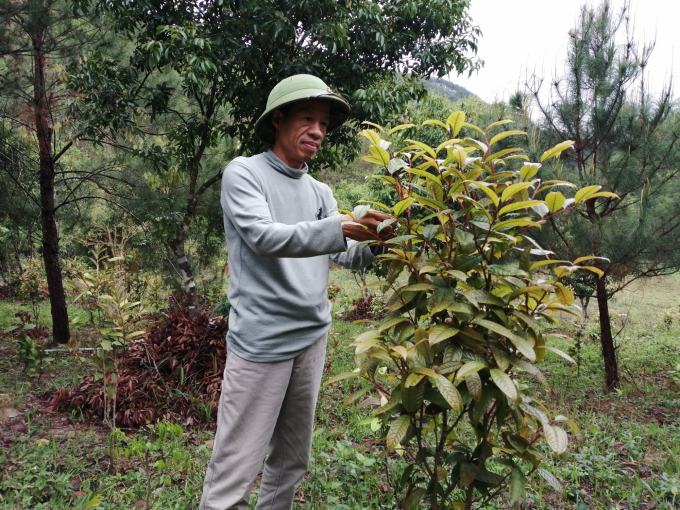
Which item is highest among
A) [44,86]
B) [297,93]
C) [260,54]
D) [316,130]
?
[44,86]

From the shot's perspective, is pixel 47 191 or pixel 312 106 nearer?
pixel 312 106

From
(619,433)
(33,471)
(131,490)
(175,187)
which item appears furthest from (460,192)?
(175,187)

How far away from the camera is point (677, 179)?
160 inches

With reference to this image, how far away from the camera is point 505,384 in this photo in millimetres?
1075

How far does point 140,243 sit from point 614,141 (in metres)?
6.34

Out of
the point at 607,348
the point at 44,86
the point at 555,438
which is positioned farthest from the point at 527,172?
the point at 44,86

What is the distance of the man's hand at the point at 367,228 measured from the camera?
1265mm

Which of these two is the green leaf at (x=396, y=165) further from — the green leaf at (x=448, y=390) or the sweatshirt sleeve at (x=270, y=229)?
the green leaf at (x=448, y=390)

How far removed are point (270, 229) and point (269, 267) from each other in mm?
242

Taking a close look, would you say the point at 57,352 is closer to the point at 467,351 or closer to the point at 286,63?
the point at 286,63

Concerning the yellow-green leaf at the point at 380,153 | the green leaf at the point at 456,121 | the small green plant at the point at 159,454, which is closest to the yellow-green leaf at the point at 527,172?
the green leaf at the point at 456,121

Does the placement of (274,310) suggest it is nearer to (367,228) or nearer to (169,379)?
(367,228)

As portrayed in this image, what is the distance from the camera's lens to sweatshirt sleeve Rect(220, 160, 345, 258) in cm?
130

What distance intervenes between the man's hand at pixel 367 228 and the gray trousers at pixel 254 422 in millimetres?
553
